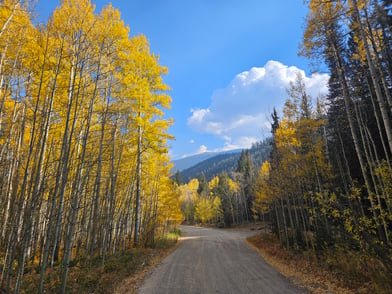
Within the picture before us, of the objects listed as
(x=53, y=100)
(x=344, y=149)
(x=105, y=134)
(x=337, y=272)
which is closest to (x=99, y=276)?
(x=105, y=134)

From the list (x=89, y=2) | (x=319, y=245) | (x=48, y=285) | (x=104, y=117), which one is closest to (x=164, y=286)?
(x=48, y=285)

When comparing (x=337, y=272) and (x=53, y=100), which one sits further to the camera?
(x=337, y=272)

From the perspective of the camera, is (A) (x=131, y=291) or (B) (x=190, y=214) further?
(B) (x=190, y=214)

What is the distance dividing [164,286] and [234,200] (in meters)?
37.7

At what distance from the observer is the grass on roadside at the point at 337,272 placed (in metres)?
5.15

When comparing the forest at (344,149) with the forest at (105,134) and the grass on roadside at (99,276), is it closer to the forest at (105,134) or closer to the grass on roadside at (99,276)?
the forest at (105,134)

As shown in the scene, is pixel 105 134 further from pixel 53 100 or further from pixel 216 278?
pixel 216 278

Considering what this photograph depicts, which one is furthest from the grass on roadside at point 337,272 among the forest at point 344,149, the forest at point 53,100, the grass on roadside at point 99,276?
the forest at point 53,100

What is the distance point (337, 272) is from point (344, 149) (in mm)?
8610

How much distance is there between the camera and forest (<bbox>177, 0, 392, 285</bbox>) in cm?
563

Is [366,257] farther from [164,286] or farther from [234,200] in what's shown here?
[234,200]

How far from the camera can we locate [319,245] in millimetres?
9352

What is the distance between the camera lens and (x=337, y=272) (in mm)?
6590

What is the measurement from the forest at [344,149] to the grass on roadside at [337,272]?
0.26 feet
